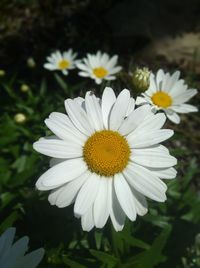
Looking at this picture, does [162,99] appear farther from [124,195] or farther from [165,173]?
[124,195]

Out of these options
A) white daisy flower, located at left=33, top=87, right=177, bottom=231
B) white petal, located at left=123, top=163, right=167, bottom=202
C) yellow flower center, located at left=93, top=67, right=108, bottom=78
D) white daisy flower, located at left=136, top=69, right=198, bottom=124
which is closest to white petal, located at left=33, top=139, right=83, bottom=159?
white daisy flower, located at left=33, top=87, right=177, bottom=231

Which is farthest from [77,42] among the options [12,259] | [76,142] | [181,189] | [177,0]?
[12,259]

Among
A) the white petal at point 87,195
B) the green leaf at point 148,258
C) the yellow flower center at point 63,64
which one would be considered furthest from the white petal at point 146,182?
the yellow flower center at point 63,64

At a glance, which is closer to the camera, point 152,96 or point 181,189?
point 152,96

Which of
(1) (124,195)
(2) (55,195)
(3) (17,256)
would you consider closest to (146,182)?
(1) (124,195)

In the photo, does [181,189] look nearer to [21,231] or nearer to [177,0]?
[21,231]

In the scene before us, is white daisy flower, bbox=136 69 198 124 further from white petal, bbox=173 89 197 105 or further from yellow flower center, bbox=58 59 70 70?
yellow flower center, bbox=58 59 70 70
